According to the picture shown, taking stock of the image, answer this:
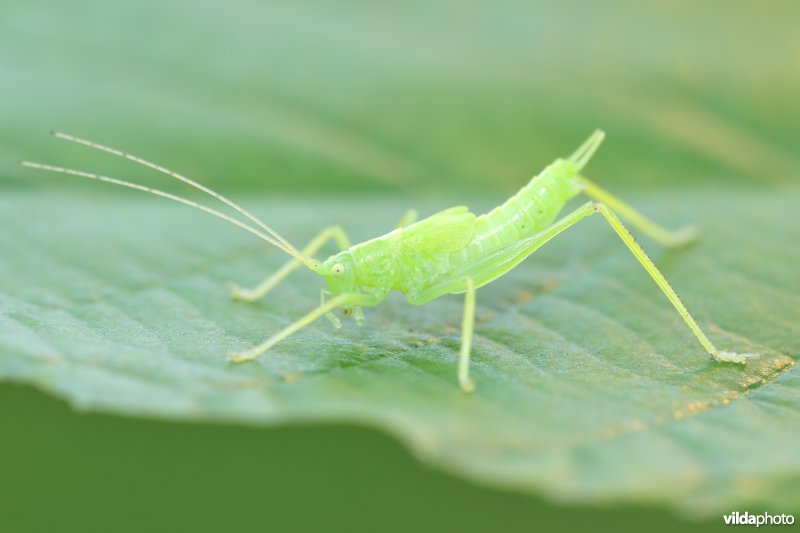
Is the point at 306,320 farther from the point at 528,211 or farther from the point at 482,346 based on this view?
the point at 528,211

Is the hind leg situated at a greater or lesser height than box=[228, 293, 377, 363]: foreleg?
greater

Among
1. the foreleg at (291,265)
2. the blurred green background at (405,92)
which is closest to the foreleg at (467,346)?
the foreleg at (291,265)

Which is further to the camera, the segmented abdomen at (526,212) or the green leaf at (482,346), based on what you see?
the segmented abdomen at (526,212)

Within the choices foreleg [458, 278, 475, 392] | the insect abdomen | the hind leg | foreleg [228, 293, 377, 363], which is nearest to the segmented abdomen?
the insect abdomen

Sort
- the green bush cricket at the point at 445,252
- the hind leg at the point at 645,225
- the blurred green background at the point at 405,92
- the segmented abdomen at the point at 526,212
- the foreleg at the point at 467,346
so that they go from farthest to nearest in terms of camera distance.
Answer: the blurred green background at the point at 405,92
the hind leg at the point at 645,225
the segmented abdomen at the point at 526,212
the green bush cricket at the point at 445,252
the foreleg at the point at 467,346


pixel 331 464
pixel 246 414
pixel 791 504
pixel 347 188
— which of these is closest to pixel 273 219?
pixel 347 188

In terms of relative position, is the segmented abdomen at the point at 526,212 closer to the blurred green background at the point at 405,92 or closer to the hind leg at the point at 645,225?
the hind leg at the point at 645,225

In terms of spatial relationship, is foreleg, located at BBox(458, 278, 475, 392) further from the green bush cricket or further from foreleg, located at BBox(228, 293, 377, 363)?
foreleg, located at BBox(228, 293, 377, 363)
